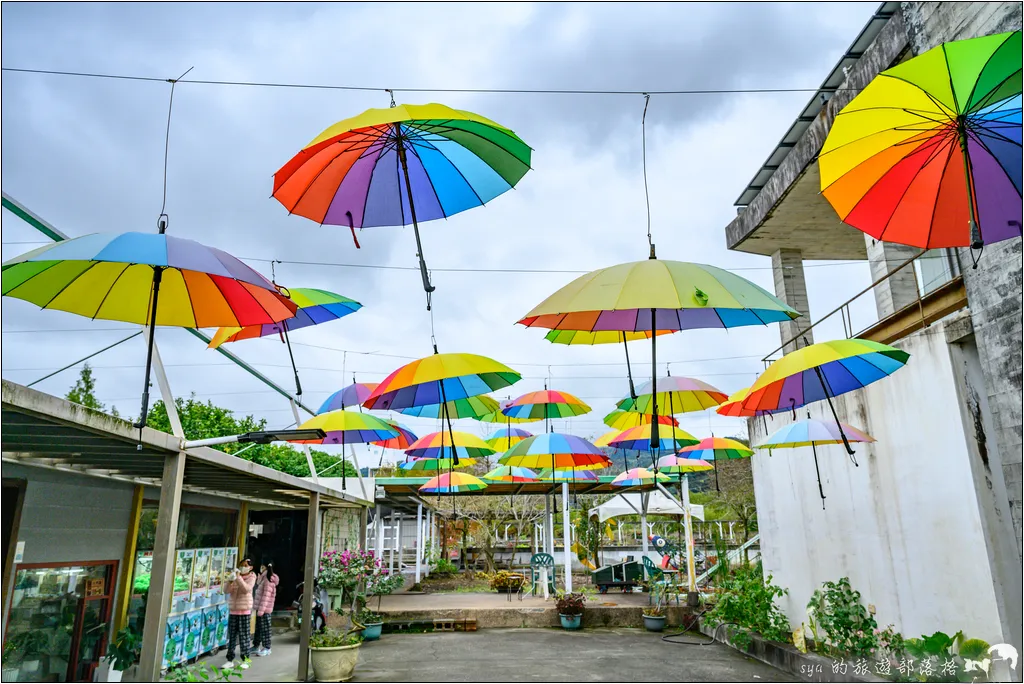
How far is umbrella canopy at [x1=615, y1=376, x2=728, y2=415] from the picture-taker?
8.05 metres

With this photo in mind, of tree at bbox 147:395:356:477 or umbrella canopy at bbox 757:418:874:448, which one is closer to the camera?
umbrella canopy at bbox 757:418:874:448

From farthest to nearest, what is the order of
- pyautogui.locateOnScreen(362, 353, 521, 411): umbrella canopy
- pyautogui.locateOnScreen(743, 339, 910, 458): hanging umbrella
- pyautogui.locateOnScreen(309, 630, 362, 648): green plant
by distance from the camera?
pyautogui.locateOnScreen(309, 630, 362, 648): green plant
pyautogui.locateOnScreen(362, 353, 521, 411): umbrella canopy
pyautogui.locateOnScreen(743, 339, 910, 458): hanging umbrella

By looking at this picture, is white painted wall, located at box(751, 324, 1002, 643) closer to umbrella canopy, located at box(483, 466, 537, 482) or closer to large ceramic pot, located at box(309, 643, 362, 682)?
umbrella canopy, located at box(483, 466, 537, 482)

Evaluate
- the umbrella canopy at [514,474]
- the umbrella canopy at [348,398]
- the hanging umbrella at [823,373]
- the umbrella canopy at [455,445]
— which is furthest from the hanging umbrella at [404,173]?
the umbrella canopy at [514,474]

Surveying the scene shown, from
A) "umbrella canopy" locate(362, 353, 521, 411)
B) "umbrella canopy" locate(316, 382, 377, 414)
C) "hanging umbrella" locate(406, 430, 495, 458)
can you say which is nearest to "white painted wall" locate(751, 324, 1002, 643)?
"umbrella canopy" locate(362, 353, 521, 411)

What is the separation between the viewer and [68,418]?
13.1 ft

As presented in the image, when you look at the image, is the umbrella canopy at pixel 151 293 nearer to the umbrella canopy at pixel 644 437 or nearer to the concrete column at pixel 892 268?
the umbrella canopy at pixel 644 437

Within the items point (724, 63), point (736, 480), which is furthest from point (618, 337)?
point (736, 480)

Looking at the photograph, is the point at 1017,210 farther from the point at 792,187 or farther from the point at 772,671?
the point at 772,671

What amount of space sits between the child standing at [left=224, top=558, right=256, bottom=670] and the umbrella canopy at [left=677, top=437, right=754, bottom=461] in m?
7.05

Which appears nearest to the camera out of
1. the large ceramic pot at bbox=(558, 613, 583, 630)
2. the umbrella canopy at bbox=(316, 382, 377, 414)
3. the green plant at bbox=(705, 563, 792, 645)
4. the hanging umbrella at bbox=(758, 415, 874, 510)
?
the hanging umbrella at bbox=(758, 415, 874, 510)

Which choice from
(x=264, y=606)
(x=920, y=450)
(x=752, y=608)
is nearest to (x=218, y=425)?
(x=264, y=606)

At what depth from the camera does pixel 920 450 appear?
Result: 6.88 metres

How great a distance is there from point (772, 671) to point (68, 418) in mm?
8839
